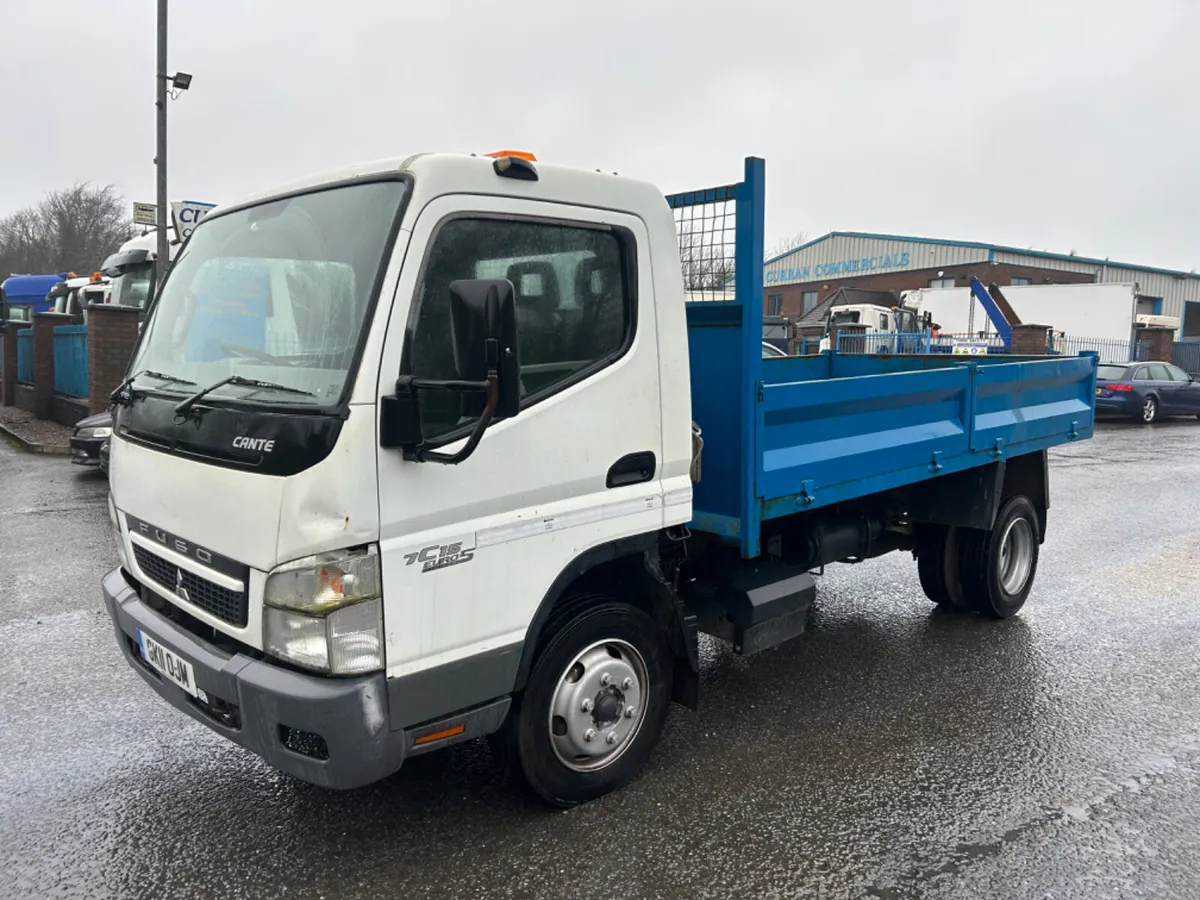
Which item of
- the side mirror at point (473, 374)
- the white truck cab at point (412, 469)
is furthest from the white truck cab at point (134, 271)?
the side mirror at point (473, 374)

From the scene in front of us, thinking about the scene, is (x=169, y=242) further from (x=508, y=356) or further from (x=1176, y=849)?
(x=1176, y=849)

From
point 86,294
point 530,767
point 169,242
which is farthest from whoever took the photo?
point 86,294

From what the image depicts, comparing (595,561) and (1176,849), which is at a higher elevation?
(595,561)

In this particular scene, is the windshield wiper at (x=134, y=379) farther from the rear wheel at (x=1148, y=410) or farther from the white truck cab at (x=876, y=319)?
the white truck cab at (x=876, y=319)

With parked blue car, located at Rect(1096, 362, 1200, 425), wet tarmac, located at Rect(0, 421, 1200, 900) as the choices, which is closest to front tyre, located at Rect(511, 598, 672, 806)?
wet tarmac, located at Rect(0, 421, 1200, 900)

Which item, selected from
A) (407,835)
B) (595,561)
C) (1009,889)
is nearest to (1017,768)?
(1009,889)

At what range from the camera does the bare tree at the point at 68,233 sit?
4341 cm

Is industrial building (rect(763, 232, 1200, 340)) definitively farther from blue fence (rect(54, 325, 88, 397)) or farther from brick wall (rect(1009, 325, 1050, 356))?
blue fence (rect(54, 325, 88, 397))

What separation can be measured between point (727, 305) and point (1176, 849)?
2673mm

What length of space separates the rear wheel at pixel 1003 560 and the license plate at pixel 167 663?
468 centimetres

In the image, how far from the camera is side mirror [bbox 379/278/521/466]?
247cm

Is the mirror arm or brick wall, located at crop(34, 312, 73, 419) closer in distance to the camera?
the mirror arm

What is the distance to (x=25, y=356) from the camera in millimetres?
17547

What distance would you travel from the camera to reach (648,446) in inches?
133
